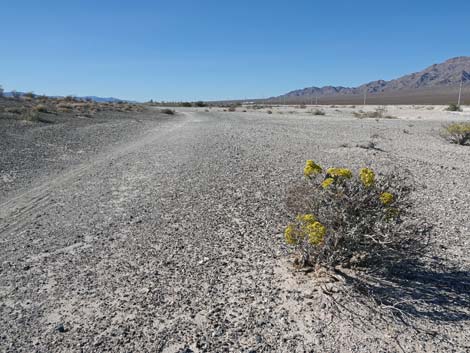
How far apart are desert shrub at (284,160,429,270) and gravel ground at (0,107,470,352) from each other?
1.04 feet

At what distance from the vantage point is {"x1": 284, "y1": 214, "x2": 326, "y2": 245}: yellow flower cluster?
371 centimetres

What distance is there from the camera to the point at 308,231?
151 inches

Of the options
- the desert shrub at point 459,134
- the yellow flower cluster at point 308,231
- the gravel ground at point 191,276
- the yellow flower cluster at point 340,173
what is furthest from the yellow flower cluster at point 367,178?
the desert shrub at point 459,134

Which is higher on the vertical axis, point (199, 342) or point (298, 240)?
point (298, 240)

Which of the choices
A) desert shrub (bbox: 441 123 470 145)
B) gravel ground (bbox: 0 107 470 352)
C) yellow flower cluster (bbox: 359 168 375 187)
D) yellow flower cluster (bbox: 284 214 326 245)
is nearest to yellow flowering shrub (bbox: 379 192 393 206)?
yellow flower cluster (bbox: 359 168 375 187)

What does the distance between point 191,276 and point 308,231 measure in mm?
1429

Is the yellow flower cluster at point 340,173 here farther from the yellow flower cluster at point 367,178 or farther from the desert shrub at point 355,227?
the yellow flower cluster at point 367,178

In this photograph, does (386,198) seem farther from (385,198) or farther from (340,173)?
(340,173)

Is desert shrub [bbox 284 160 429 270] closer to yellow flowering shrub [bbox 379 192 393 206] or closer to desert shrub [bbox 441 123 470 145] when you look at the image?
yellow flowering shrub [bbox 379 192 393 206]

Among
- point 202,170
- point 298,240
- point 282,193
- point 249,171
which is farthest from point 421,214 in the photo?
point 202,170

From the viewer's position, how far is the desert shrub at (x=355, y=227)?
3.86 metres

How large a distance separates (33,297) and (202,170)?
6370mm

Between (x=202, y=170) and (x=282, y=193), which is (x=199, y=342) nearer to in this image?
(x=282, y=193)

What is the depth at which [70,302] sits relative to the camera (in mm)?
3934
